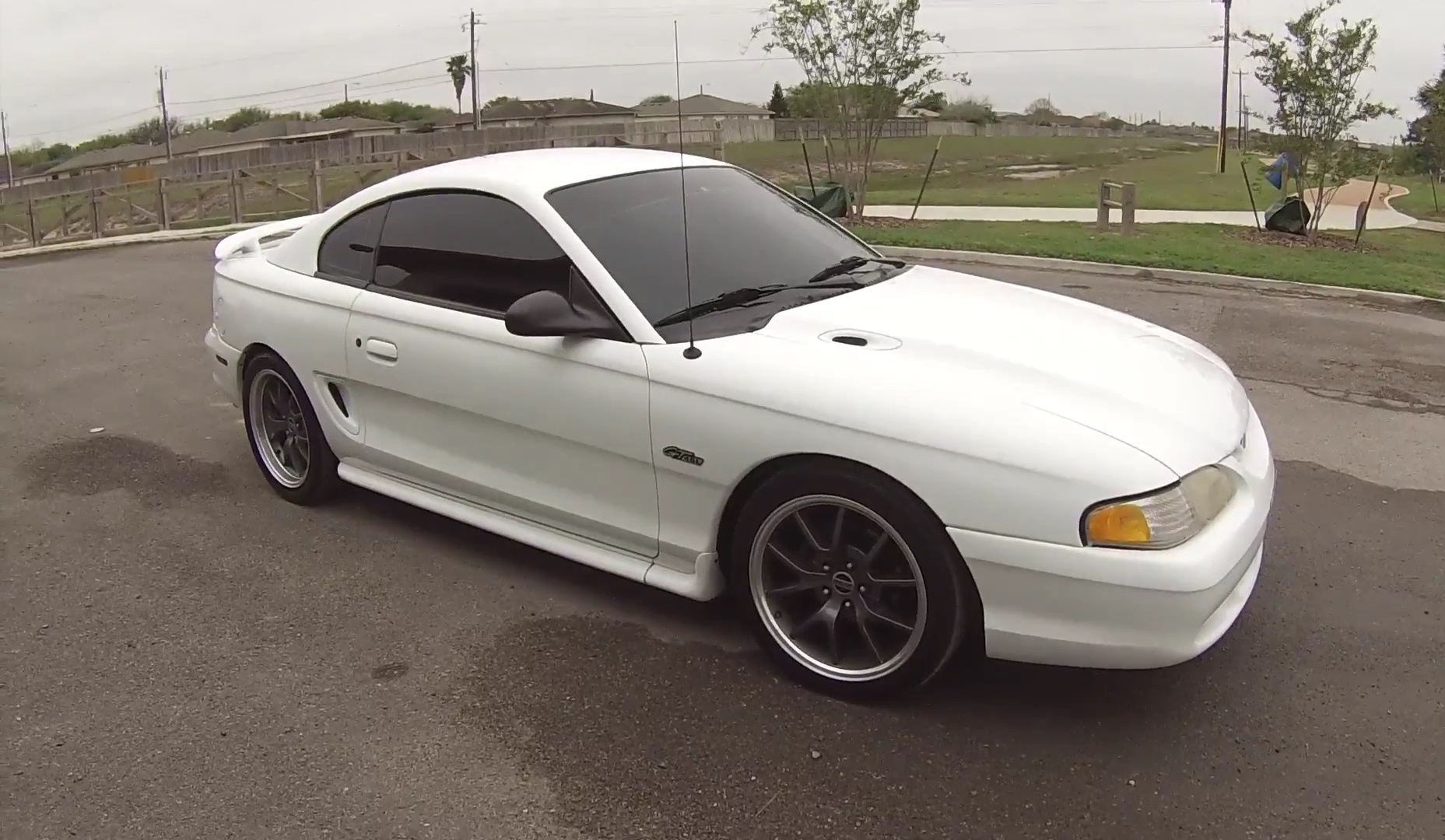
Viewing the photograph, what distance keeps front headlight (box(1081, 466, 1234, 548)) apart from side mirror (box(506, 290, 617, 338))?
5.32 ft

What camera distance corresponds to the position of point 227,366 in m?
5.16

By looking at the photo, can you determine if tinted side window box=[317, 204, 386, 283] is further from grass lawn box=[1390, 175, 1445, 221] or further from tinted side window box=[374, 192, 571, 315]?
grass lawn box=[1390, 175, 1445, 221]

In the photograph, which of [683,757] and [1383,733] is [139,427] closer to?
[683,757]

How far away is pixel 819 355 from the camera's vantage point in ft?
10.9

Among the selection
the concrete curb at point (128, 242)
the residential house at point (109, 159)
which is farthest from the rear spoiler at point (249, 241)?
the residential house at point (109, 159)

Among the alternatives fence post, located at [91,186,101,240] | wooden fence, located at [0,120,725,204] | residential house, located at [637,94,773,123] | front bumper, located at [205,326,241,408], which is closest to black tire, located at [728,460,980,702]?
front bumper, located at [205,326,241,408]

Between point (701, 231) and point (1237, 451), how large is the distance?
1959 millimetres

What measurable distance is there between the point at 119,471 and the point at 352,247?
2038mm

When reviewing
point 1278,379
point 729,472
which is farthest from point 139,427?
point 1278,379

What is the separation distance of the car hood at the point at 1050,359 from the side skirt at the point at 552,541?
0.82 m

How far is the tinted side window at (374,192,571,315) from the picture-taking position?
12.7ft

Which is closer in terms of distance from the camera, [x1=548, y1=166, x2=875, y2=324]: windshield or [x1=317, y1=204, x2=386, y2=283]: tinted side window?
[x1=548, y1=166, x2=875, y2=324]: windshield

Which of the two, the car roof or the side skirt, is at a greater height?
the car roof

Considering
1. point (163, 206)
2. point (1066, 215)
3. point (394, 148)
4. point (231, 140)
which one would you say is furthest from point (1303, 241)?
point (231, 140)
